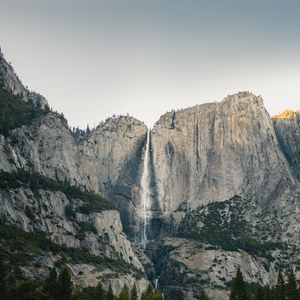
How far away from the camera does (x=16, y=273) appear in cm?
15688

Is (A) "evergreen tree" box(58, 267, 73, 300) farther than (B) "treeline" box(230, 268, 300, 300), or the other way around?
(B) "treeline" box(230, 268, 300, 300)

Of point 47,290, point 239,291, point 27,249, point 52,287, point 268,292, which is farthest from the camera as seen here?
point 27,249

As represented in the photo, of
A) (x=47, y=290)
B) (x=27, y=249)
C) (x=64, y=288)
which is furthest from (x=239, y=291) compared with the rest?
(x=27, y=249)

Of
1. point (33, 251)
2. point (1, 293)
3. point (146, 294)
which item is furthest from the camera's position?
point (33, 251)

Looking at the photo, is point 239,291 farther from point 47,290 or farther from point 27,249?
point 27,249

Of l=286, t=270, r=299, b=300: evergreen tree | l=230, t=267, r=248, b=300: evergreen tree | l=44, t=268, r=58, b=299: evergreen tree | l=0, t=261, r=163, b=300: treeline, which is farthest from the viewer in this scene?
l=230, t=267, r=248, b=300: evergreen tree

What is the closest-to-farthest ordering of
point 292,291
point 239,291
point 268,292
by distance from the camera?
point 292,291 → point 239,291 → point 268,292

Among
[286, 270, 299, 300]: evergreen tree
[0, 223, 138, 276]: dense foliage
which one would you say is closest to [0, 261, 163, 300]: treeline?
[0, 223, 138, 276]: dense foliage

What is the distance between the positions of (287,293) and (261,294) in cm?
640

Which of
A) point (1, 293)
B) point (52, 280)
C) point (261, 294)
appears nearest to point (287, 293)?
point (261, 294)

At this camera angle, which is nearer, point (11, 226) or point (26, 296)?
point (26, 296)

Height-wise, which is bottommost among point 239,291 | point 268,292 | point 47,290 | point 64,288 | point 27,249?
point 47,290

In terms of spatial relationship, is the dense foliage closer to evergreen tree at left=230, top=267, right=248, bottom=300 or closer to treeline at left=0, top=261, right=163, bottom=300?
treeline at left=0, top=261, right=163, bottom=300

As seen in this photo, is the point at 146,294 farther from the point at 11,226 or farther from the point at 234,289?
the point at 11,226
